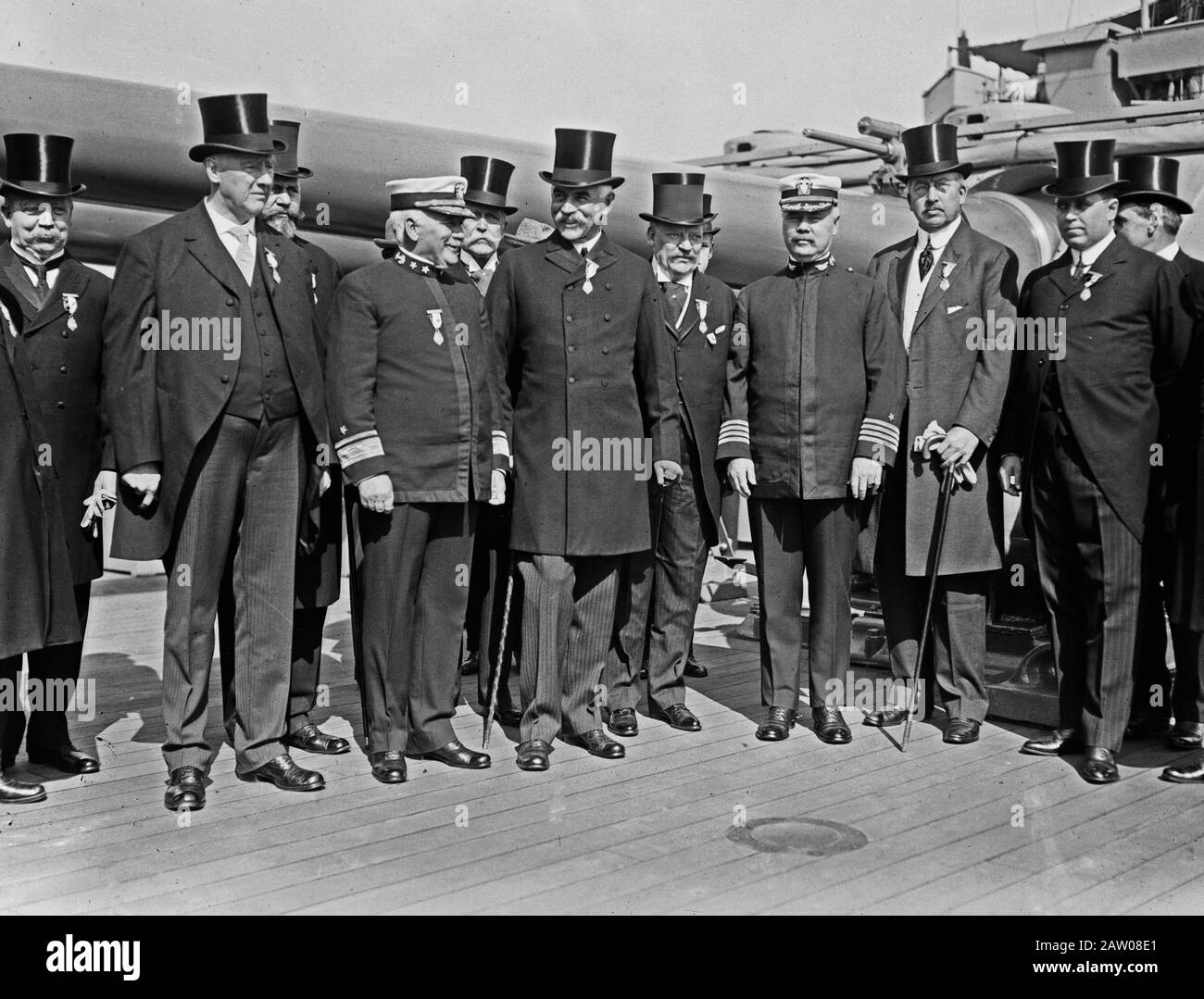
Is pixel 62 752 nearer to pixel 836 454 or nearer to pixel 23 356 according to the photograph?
pixel 23 356

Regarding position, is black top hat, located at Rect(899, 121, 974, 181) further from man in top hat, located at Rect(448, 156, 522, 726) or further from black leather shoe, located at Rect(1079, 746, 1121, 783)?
black leather shoe, located at Rect(1079, 746, 1121, 783)

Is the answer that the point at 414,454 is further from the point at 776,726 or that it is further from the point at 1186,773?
the point at 1186,773

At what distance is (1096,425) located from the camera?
4000 millimetres

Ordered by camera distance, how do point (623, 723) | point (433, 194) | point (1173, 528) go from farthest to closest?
point (623, 723)
point (1173, 528)
point (433, 194)

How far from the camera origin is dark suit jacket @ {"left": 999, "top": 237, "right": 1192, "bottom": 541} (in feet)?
13.0

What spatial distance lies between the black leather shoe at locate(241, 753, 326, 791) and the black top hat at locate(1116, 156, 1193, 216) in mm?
3106

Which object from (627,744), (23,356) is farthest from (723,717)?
(23,356)

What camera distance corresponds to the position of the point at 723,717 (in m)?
4.73

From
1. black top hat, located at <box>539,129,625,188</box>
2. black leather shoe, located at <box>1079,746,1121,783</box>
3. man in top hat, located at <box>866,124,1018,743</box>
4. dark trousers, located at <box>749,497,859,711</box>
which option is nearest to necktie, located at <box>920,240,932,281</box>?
man in top hat, located at <box>866,124,1018,743</box>

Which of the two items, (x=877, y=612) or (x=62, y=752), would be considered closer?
(x=62, y=752)

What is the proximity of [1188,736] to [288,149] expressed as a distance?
141 inches

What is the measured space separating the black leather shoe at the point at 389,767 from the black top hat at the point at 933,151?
8.18ft

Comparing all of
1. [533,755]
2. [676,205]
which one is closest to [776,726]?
[533,755]

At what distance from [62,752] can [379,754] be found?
93cm
